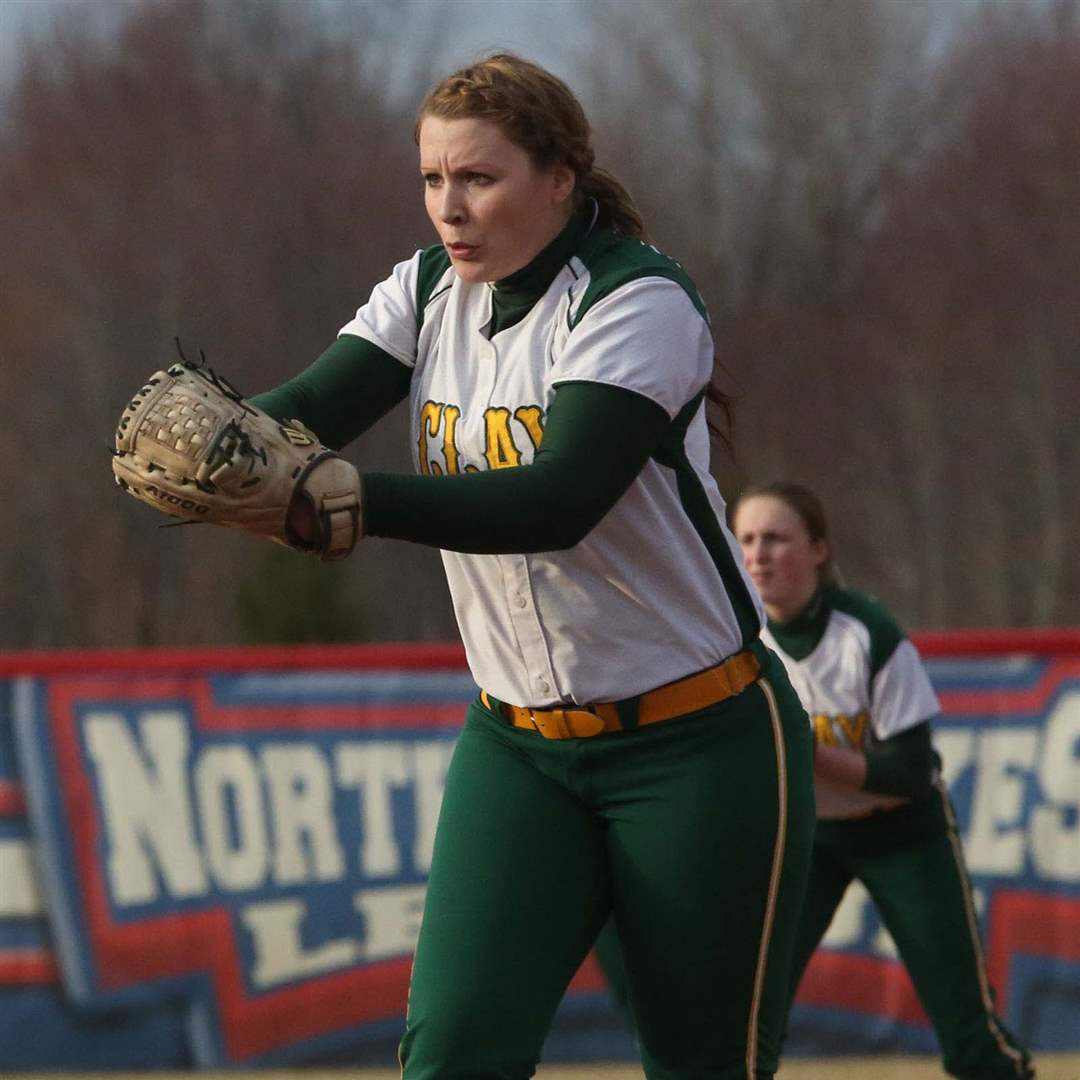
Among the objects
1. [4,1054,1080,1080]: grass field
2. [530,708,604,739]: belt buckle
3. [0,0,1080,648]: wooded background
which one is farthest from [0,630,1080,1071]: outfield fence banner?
[0,0,1080,648]: wooded background

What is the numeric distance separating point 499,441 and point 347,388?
1.14 ft

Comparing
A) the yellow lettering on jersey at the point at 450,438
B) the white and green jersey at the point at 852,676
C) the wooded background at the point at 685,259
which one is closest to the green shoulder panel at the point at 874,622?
the white and green jersey at the point at 852,676

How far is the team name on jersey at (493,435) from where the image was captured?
3031 mm

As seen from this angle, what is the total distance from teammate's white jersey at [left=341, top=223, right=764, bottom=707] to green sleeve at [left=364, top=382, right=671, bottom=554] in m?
0.07

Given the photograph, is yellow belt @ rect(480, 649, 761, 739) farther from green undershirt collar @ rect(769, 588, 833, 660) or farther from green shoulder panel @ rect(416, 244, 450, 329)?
green undershirt collar @ rect(769, 588, 833, 660)

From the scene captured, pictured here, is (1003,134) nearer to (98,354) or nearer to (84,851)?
(98,354)

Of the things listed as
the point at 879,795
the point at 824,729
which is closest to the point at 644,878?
the point at 879,795

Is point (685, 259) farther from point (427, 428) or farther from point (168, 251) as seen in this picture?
point (427, 428)

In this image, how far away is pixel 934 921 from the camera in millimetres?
5199

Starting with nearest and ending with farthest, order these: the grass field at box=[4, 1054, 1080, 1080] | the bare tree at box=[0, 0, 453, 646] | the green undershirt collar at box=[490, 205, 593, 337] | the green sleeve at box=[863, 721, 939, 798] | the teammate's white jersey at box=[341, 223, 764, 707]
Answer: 1. the teammate's white jersey at box=[341, 223, 764, 707]
2. the green undershirt collar at box=[490, 205, 593, 337]
3. the green sleeve at box=[863, 721, 939, 798]
4. the grass field at box=[4, 1054, 1080, 1080]
5. the bare tree at box=[0, 0, 453, 646]

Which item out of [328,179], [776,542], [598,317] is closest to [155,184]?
[328,179]

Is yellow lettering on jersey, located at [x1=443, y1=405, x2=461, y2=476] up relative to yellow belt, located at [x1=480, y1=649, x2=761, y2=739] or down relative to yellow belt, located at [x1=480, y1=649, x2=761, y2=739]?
up

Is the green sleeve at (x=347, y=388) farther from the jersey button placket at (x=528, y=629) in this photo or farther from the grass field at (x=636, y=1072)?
the grass field at (x=636, y=1072)

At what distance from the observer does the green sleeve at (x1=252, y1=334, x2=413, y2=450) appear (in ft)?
10.6
